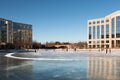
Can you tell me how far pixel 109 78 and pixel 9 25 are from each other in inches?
3882

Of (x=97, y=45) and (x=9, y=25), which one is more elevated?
(x=9, y=25)

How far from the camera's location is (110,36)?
286ft

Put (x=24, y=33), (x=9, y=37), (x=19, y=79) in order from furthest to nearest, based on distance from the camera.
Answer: (x=24, y=33) → (x=9, y=37) → (x=19, y=79)

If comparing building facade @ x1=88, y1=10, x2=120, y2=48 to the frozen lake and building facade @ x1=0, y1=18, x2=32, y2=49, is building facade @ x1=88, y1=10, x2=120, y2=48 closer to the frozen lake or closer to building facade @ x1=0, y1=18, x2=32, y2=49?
building facade @ x1=0, y1=18, x2=32, y2=49

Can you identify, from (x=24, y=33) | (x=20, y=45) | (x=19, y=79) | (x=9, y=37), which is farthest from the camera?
(x=24, y=33)

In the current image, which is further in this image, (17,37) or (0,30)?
(17,37)

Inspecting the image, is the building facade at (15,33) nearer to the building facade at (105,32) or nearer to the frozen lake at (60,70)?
the building facade at (105,32)

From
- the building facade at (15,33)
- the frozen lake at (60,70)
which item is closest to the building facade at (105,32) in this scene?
the building facade at (15,33)

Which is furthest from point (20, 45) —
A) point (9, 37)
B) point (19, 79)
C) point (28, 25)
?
point (19, 79)

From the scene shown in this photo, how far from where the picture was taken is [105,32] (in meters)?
90.2

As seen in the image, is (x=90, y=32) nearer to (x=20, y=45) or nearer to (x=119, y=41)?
(x=119, y=41)

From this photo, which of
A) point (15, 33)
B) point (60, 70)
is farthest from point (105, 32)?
point (60, 70)

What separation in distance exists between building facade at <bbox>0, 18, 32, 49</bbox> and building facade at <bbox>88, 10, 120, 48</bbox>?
34.9m

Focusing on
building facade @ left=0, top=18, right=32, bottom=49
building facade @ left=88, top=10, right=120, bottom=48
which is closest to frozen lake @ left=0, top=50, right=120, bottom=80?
building facade @ left=88, top=10, right=120, bottom=48
